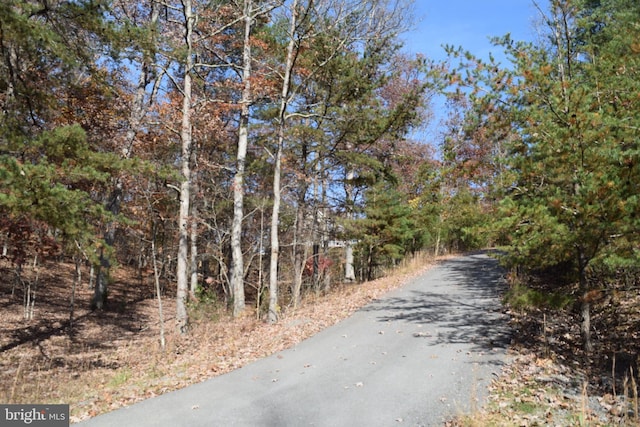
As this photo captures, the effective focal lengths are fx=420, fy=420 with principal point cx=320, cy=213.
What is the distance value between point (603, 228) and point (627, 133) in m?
1.44

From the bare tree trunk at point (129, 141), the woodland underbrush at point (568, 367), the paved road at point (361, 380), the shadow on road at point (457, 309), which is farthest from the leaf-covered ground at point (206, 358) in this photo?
the bare tree trunk at point (129, 141)

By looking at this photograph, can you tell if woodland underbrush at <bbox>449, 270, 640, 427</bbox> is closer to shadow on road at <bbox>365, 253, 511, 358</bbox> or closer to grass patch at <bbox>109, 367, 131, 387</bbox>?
shadow on road at <bbox>365, 253, 511, 358</bbox>

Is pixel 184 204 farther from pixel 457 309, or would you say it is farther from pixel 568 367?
pixel 568 367

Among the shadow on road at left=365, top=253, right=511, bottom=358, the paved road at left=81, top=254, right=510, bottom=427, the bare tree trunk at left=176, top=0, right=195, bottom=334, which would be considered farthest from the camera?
the bare tree trunk at left=176, top=0, right=195, bottom=334

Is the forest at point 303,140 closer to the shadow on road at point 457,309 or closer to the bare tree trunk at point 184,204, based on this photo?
the bare tree trunk at point 184,204

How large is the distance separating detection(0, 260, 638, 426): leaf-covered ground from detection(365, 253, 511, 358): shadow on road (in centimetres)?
55

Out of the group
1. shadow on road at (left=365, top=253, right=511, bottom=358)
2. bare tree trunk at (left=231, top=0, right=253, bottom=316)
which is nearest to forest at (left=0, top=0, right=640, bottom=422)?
bare tree trunk at (left=231, top=0, right=253, bottom=316)

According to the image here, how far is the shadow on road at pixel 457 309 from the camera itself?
8.53 meters

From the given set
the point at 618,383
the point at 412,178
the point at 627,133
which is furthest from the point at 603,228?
the point at 412,178

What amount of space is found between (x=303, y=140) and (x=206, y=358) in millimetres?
8815

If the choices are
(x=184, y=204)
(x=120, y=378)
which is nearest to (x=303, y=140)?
(x=184, y=204)

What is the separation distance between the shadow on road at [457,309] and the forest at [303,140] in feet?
4.33

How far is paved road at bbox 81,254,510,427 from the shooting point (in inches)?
200

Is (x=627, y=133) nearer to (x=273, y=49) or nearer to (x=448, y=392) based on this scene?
(x=448, y=392)
